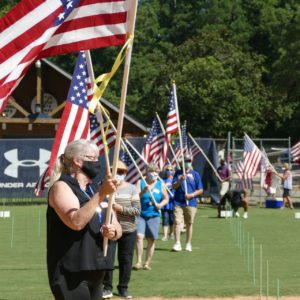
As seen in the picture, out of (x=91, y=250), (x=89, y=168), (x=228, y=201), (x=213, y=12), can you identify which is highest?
(x=213, y=12)

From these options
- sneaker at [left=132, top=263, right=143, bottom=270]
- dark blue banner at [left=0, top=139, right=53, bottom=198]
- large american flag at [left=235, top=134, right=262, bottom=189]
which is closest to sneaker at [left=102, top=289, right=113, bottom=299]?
sneaker at [left=132, top=263, right=143, bottom=270]

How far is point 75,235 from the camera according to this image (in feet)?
23.9

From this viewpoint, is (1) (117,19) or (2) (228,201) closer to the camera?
(1) (117,19)

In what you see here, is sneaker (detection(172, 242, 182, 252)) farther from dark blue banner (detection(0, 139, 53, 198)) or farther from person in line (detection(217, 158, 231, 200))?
dark blue banner (detection(0, 139, 53, 198))

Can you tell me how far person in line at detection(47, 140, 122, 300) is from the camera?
7.29 meters

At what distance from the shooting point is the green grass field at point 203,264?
46.2 ft

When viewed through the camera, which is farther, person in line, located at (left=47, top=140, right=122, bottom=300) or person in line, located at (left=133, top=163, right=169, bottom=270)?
person in line, located at (left=133, top=163, right=169, bottom=270)

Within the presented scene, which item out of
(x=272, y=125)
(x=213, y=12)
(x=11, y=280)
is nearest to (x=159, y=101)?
(x=272, y=125)

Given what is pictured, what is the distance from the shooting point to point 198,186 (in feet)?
65.7

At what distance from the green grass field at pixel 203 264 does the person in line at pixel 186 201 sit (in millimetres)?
348

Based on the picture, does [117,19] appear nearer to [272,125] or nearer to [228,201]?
[228,201]

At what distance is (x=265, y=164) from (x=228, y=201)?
19.1ft

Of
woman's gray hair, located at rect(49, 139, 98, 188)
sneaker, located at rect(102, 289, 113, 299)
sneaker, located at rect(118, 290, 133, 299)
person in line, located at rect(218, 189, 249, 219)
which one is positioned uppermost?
woman's gray hair, located at rect(49, 139, 98, 188)

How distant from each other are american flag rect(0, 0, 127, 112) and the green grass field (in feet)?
17.8
